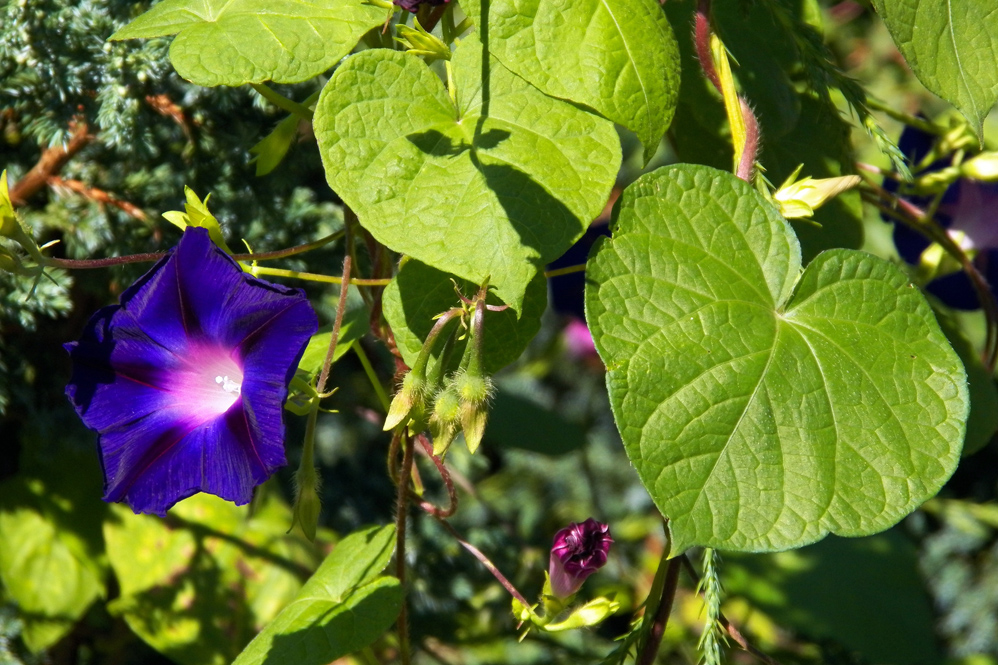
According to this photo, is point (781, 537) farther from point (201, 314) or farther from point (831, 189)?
point (201, 314)

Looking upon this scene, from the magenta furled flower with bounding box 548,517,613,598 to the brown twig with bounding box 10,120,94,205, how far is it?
2.56 feet

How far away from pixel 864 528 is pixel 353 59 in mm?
517

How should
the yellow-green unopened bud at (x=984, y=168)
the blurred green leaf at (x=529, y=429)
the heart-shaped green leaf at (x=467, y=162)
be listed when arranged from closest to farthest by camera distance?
the heart-shaped green leaf at (x=467, y=162) → the yellow-green unopened bud at (x=984, y=168) → the blurred green leaf at (x=529, y=429)

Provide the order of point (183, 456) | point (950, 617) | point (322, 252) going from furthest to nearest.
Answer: point (950, 617), point (322, 252), point (183, 456)

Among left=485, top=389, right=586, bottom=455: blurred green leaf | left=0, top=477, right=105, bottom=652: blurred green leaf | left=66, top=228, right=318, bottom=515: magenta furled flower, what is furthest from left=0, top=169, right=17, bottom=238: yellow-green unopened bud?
left=485, top=389, right=586, bottom=455: blurred green leaf

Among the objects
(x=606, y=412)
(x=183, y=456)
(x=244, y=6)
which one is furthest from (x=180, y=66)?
(x=606, y=412)

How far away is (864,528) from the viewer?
2.15 feet

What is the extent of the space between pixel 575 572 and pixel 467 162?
0.39 m

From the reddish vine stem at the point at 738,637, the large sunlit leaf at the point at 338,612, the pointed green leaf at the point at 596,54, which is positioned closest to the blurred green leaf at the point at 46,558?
the large sunlit leaf at the point at 338,612

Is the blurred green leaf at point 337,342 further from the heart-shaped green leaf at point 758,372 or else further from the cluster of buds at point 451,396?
the heart-shaped green leaf at point 758,372

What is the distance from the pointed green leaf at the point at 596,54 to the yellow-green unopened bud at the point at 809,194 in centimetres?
15

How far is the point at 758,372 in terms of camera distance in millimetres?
689

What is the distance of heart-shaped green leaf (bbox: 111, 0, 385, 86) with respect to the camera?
2.25ft

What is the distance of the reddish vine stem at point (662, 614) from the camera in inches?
31.4
